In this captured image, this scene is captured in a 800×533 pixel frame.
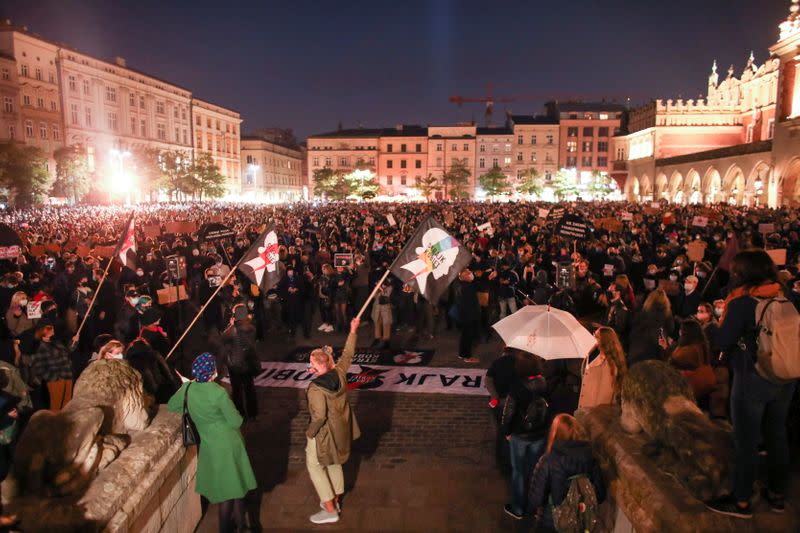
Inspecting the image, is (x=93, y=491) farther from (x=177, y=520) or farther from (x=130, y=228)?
(x=130, y=228)

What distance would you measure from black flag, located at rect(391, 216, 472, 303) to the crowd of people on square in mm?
1018

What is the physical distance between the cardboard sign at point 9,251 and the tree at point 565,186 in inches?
2545

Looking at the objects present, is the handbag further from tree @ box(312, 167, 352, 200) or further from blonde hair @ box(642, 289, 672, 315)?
tree @ box(312, 167, 352, 200)

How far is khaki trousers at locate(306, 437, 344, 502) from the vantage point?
202 inches

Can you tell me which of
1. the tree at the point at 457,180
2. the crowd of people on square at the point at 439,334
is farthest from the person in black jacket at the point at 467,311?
the tree at the point at 457,180

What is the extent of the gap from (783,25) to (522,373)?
4455 cm

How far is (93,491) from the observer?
370cm

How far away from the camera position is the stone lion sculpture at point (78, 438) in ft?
11.6

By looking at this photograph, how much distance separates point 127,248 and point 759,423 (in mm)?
9669

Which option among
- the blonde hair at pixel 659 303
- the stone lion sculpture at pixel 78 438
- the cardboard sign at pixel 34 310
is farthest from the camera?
the cardboard sign at pixel 34 310

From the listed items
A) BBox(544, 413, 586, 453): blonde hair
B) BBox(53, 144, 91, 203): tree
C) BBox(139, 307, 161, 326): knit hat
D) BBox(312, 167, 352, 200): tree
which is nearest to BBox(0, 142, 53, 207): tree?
BBox(53, 144, 91, 203): tree

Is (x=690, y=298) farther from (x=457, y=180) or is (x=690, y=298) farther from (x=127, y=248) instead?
(x=457, y=180)

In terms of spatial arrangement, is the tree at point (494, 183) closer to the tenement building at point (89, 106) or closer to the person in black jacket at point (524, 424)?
the tenement building at point (89, 106)

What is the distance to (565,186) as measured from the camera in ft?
229
